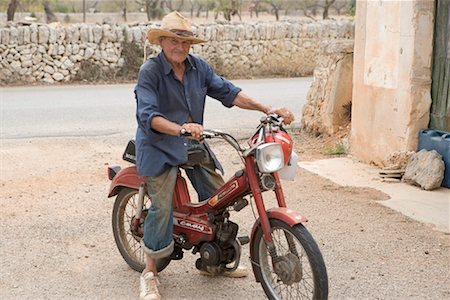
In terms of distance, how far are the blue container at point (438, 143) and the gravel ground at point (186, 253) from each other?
74cm

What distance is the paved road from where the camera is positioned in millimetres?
11391

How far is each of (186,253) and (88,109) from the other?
8347mm

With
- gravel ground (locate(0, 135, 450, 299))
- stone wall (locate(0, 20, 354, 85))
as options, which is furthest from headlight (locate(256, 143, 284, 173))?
stone wall (locate(0, 20, 354, 85))

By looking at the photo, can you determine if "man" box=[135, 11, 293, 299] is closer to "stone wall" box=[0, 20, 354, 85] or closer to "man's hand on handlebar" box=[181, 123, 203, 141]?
"man's hand on handlebar" box=[181, 123, 203, 141]

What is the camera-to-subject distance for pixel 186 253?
554 cm

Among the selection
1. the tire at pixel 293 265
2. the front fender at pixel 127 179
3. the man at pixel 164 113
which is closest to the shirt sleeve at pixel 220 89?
the man at pixel 164 113

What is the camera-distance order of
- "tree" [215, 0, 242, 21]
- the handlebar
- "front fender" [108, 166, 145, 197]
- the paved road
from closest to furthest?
the handlebar → "front fender" [108, 166, 145, 197] → the paved road → "tree" [215, 0, 242, 21]

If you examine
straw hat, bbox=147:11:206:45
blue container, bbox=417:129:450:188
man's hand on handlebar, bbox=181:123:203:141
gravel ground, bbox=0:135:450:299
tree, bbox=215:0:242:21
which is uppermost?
tree, bbox=215:0:242:21

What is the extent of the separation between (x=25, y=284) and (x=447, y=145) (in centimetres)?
442

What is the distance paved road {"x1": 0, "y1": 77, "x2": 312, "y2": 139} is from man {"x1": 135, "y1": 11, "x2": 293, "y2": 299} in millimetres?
6454

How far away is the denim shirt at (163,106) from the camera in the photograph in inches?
174

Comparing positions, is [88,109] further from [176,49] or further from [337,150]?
[176,49]

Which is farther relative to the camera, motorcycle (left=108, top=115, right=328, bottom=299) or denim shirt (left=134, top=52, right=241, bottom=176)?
denim shirt (left=134, top=52, right=241, bottom=176)

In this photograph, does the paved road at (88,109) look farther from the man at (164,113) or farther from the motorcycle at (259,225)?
the man at (164,113)
